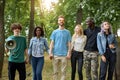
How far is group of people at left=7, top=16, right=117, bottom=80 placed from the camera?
9367 mm

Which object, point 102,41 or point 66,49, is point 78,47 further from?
point 102,41

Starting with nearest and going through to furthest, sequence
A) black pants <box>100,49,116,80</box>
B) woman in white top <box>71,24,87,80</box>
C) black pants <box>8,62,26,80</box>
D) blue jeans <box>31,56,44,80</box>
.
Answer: black pants <box>8,62,26,80</box>, black pants <box>100,49,116,80</box>, blue jeans <box>31,56,44,80</box>, woman in white top <box>71,24,87,80</box>

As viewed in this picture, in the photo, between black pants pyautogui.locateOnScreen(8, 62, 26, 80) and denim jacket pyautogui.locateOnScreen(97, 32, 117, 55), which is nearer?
black pants pyautogui.locateOnScreen(8, 62, 26, 80)

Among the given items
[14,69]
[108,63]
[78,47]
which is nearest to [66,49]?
[78,47]

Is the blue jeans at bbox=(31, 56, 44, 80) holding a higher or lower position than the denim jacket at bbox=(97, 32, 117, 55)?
lower

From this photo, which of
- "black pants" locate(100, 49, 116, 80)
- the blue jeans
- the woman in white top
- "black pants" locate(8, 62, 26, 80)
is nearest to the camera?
"black pants" locate(8, 62, 26, 80)

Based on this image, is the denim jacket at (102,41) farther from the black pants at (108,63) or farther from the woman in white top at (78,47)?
the woman in white top at (78,47)

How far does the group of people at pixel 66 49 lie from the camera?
9367 mm

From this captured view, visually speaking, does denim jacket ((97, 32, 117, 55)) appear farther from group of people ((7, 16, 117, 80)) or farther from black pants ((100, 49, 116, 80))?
black pants ((100, 49, 116, 80))

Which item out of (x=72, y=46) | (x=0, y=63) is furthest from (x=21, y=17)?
(x=72, y=46)

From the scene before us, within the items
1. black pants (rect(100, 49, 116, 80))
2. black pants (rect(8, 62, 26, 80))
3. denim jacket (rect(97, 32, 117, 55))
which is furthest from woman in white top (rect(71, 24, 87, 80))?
black pants (rect(8, 62, 26, 80))

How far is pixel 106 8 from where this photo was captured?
1036 cm

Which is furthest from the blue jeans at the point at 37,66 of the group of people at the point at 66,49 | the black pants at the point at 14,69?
the black pants at the point at 14,69

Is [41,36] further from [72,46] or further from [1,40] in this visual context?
[1,40]
